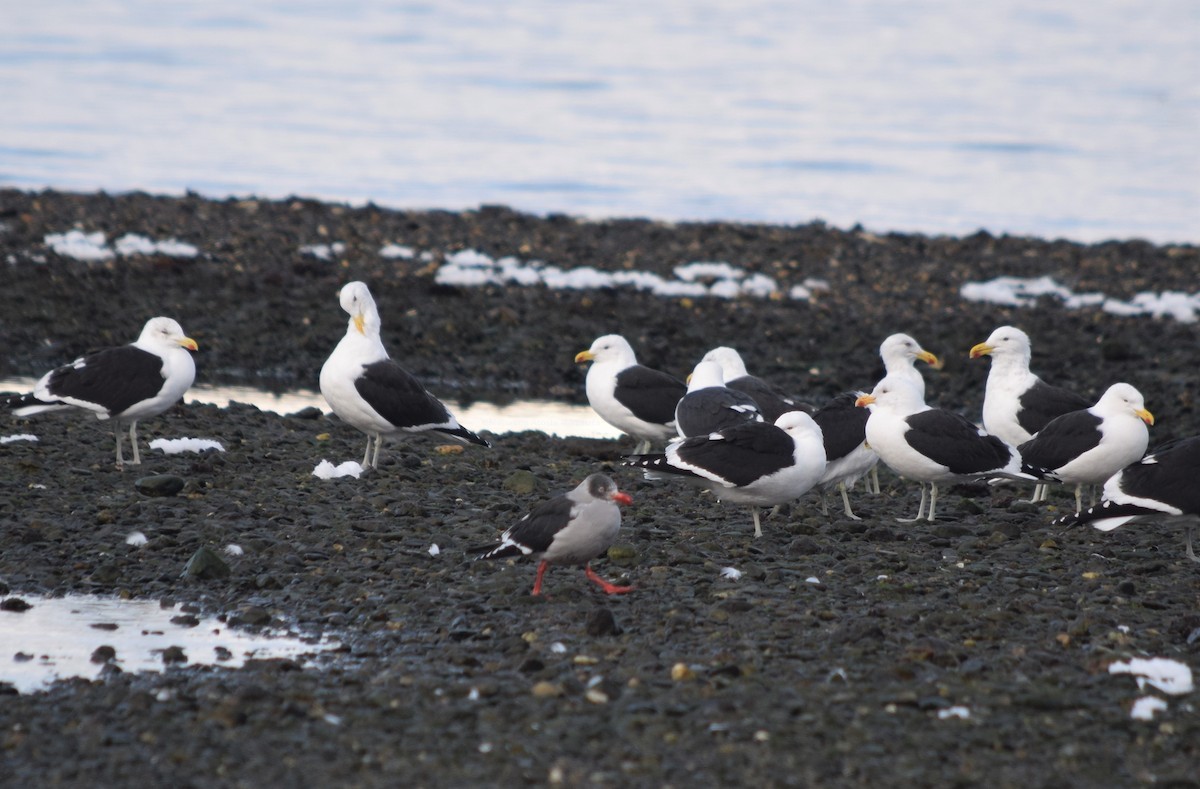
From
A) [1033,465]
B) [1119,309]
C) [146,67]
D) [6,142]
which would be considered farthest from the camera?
[146,67]

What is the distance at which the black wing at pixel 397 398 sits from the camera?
1088cm

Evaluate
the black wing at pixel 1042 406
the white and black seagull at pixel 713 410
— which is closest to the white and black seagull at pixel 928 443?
the white and black seagull at pixel 713 410

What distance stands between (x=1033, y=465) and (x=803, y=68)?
152 feet

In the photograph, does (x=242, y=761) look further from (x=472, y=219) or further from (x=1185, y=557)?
(x=472, y=219)

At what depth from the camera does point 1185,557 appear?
884 cm

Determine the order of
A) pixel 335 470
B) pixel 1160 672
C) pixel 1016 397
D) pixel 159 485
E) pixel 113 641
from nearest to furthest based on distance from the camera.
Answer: pixel 1160 672 < pixel 113 641 < pixel 159 485 < pixel 335 470 < pixel 1016 397

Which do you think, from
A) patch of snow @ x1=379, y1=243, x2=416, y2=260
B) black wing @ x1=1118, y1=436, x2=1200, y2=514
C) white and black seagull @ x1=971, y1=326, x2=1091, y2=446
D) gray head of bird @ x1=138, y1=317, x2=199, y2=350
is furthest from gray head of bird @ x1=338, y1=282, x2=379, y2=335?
patch of snow @ x1=379, y1=243, x2=416, y2=260

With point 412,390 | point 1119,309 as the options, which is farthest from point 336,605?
point 1119,309

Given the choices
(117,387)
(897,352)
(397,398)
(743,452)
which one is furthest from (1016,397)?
(117,387)

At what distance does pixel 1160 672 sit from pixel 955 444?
3502 millimetres

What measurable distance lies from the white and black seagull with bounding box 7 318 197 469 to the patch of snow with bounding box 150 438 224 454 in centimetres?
19

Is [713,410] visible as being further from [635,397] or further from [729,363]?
[729,363]

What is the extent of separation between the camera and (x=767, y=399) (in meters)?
11.6

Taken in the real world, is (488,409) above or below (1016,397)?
below
